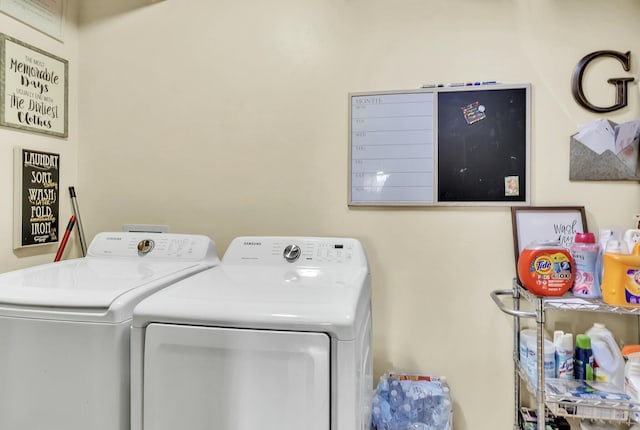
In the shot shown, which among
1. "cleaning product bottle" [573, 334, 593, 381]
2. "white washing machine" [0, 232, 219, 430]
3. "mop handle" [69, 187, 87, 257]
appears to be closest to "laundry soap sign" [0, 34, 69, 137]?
"mop handle" [69, 187, 87, 257]

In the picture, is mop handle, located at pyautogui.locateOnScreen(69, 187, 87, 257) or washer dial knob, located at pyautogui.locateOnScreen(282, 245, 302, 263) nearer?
washer dial knob, located at pyautogui.locateOnScreen(282, 245, 302, 263)

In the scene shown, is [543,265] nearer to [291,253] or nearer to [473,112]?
[473,112]

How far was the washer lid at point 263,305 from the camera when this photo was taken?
976 mm

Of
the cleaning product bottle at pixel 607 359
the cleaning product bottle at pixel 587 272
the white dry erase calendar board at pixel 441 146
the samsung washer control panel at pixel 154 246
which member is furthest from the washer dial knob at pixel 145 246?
the cleaning product bottle at pixel 607 359

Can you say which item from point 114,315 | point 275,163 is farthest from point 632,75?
point 114,315

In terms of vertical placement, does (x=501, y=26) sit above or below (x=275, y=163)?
above

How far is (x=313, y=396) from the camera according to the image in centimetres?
96

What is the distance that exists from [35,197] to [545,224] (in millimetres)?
2418

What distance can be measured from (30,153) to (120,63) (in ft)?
2.20

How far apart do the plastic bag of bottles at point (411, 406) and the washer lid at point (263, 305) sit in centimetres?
65

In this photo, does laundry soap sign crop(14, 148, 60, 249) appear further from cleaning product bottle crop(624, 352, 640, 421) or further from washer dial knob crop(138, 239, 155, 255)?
cleaning product bottle crop(624, 352, 640, 421)

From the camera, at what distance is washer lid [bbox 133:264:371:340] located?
98 centimetres

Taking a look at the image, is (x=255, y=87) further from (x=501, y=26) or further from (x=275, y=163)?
(x=501, y=26)

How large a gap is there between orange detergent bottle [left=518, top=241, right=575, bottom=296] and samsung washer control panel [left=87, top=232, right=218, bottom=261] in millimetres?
1333
